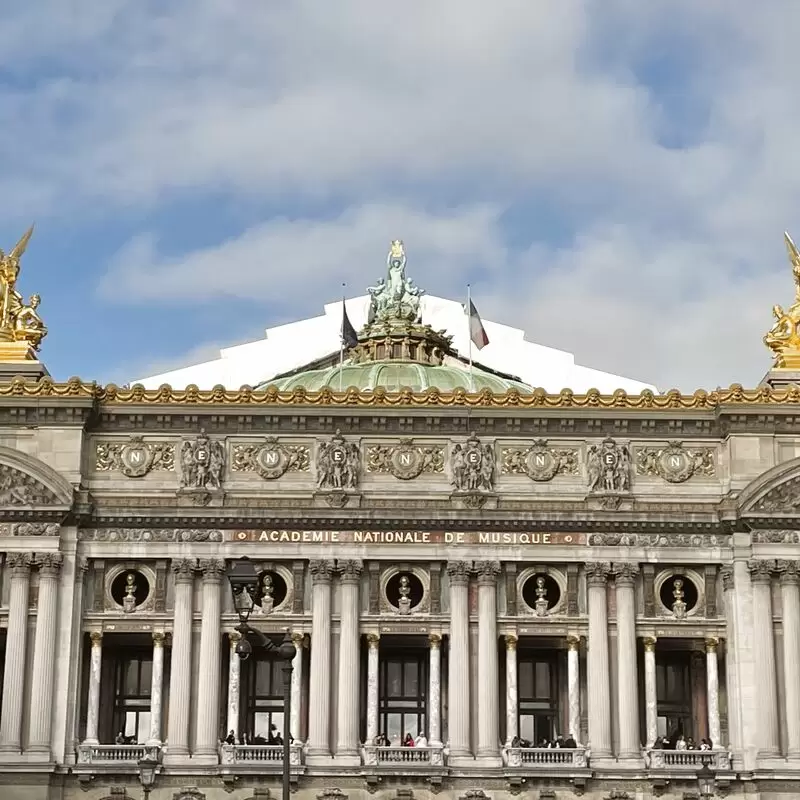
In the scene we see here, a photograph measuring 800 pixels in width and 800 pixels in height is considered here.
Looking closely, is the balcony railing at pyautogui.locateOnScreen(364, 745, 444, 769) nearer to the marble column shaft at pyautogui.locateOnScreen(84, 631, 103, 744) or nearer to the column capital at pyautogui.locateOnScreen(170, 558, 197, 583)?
the column capital at pyautogui.locateOnScreen(170, 558, 197, 583)

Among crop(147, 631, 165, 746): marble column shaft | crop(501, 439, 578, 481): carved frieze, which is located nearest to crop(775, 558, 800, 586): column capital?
crop(501, 439, 578, 481): carved frieze

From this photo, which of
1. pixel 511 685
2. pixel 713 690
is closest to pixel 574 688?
pixel 511 685

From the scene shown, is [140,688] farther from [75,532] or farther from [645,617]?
[645,617]

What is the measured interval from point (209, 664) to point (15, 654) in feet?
19.1

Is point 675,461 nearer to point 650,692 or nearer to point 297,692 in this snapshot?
point 650,692

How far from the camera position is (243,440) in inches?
2130

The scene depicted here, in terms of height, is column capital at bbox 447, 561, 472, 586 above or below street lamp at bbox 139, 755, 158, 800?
above

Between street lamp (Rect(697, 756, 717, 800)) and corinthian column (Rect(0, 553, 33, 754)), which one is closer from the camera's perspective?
street lamp (Rect(697, 756, 717, 800))

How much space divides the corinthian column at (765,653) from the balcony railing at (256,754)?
1386cm

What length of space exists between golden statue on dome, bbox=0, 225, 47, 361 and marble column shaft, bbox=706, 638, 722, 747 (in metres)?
23.9

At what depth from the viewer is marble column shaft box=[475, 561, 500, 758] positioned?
51156 mm

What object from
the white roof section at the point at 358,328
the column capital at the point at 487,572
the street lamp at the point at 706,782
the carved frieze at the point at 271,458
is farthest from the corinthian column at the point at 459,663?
the white roof section at the point at 358,328

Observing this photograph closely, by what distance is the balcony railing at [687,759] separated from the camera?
5072 centimetres

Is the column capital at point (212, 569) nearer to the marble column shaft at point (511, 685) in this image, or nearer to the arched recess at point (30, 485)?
the arched recess at point (30, 485)
